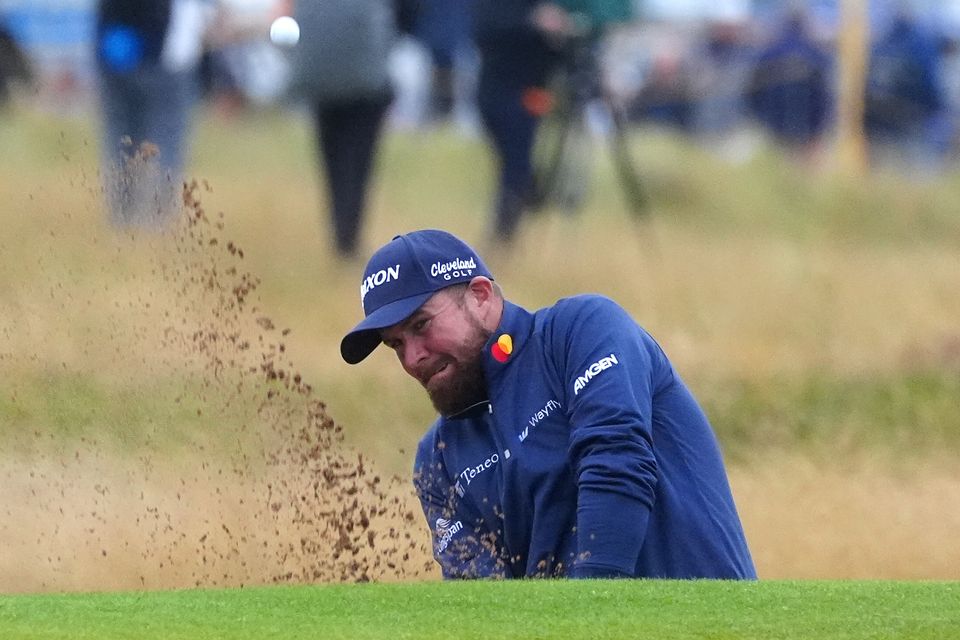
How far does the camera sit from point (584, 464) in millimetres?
5746

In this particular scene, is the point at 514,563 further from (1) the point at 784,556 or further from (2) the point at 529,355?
(1) the point at 784,556

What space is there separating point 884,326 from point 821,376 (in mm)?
1339

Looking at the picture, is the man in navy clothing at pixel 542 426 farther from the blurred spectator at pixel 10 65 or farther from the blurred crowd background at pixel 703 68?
the blurred crowd background at pixel 703 68

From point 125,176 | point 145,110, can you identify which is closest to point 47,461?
point 125,176

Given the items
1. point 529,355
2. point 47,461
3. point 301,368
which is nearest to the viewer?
point 529,355

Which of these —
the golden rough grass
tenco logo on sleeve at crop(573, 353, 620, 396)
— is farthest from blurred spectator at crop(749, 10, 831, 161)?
tenco logo on sleeve at crop(573, 353, 620, 396)

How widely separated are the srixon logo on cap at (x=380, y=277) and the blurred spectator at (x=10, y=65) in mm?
11058

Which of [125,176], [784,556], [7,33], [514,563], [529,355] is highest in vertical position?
[7,33]

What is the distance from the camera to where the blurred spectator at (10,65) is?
16719 millimetres

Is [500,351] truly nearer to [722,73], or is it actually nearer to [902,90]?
[902,90]

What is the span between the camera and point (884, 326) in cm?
1439

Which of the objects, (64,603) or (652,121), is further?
(652,121)

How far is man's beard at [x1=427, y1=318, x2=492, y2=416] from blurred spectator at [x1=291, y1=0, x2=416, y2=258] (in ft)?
22.3

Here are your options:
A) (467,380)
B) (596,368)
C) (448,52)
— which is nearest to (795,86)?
(448,52)
